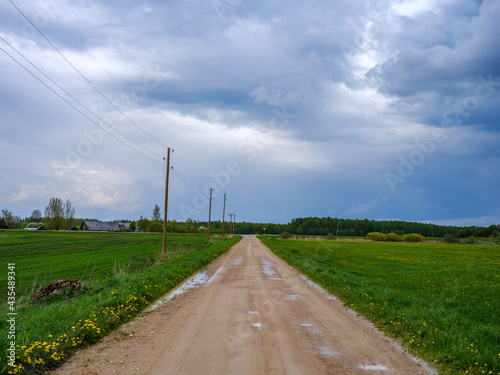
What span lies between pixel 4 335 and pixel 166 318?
3808mm

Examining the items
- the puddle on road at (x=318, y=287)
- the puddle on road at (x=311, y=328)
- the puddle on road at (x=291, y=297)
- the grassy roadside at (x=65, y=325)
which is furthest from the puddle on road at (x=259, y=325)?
the puddle on road at (x=318, y=287)

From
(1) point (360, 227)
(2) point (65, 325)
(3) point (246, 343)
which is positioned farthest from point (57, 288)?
(1) point (360, 227)

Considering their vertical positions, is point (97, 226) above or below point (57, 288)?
below

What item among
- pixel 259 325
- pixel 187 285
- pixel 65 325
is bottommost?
pixel 187 285

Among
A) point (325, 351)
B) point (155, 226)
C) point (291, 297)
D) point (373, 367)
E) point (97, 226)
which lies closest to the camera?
point (373, 367)

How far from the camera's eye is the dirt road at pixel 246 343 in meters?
5.86

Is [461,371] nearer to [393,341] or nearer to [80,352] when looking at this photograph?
[393,341]

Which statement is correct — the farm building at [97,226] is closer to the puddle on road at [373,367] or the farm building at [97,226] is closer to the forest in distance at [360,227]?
the forest in distance at [360,227]

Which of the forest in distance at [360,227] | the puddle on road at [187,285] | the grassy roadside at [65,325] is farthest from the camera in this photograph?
the forest in distance at [360,227]

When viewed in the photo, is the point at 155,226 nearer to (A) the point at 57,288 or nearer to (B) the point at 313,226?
(B) the point at 313,226

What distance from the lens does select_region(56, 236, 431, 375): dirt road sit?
5.86m

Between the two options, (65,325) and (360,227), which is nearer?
(65,325)

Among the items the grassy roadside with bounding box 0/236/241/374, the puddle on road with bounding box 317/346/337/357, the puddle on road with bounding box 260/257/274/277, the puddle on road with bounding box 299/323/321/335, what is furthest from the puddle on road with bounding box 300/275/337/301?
the grassy roadside with bounding box 0/236/241/374

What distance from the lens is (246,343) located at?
7.12 meters
